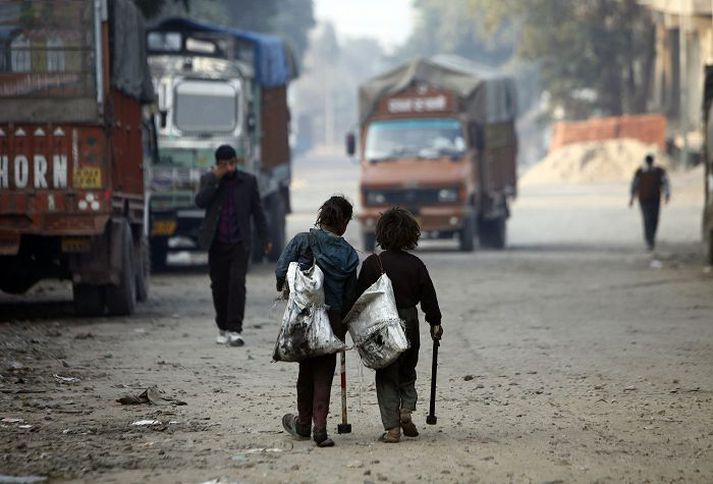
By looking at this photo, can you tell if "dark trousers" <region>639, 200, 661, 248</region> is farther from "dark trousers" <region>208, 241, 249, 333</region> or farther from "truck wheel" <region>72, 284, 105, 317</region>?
"dark trousers" <region>208, 241, 249, 333</region>

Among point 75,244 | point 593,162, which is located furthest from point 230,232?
point 593,162

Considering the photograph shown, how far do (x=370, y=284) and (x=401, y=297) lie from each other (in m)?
0.18

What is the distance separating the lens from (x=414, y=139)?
28.5m

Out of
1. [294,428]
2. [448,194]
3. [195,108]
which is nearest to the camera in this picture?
[294,428]

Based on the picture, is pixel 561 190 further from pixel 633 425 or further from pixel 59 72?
pixel 633 425

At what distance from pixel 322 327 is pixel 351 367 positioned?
4.02 m

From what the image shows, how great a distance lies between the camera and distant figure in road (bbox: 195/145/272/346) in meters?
13.2

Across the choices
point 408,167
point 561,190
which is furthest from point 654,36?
point 408,167

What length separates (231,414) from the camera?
935cm

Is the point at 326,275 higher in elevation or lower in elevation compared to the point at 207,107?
lower

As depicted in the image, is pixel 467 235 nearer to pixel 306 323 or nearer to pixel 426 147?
pixel 426 147

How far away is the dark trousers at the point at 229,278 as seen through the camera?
13273 mm

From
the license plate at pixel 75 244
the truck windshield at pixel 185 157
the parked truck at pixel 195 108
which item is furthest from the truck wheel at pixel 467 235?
the license plate at pixel 75 244

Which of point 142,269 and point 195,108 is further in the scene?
point 195,108
